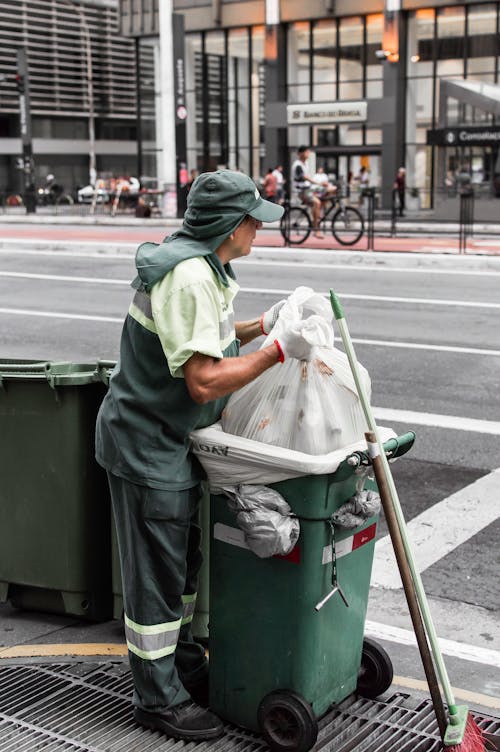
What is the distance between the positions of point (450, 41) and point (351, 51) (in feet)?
13.6

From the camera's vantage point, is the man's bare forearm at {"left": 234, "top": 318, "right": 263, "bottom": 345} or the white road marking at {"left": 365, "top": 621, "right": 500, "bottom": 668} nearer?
the man's bare forearm at {"left": 234, "top": 318, "right": 263, "bottom": 345}

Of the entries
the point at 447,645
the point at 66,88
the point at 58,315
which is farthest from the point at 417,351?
the point at 66,88

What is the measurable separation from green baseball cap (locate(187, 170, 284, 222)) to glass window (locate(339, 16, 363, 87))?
3950 cm

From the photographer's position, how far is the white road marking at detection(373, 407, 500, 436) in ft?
27.3

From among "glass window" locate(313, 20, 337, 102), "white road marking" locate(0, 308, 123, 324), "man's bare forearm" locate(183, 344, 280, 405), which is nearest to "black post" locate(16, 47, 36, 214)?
"glass window" locate(313, 20, 337, 102)

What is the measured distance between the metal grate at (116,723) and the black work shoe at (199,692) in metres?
0.19

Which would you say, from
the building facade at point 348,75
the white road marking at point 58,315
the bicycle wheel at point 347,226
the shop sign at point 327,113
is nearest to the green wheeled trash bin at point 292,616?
the white road marking at point 58,315

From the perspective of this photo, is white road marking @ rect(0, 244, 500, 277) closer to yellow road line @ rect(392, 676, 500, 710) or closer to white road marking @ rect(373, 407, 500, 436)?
white road marking @ rect(373, 407, 500, 436)

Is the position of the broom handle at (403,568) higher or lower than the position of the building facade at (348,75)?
lower

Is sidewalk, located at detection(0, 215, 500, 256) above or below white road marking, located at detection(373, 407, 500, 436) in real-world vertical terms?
above

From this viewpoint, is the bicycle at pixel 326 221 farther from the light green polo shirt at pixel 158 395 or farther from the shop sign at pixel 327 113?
the shop sign at pixel 327 113

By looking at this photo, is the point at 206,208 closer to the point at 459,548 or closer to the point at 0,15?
the point at 459,548

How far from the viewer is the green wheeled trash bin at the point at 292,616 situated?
3.50 meters

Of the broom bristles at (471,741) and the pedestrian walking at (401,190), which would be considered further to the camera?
the pedestrian walking at (401,190)
